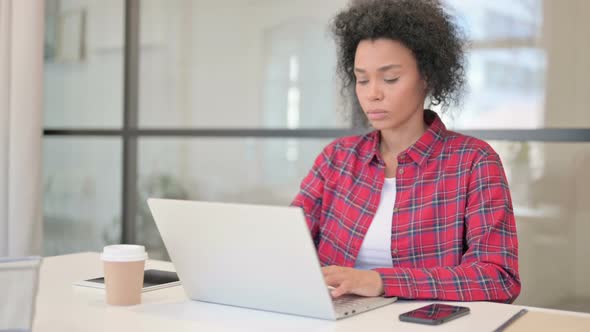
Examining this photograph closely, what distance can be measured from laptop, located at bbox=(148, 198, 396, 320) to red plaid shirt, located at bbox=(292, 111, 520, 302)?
0.18m

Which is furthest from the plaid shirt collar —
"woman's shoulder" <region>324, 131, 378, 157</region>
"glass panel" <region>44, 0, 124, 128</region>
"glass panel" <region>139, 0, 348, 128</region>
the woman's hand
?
"glass panel" <region>44, 0, 124, 128</region>

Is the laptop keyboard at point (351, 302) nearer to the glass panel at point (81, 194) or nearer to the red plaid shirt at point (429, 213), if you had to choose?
the red plaid shirt at point (429, 213)

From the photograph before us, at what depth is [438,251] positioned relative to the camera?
1.67 metres

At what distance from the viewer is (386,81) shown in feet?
5.73

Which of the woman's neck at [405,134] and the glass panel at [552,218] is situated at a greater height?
the woman's neck at [405,134]

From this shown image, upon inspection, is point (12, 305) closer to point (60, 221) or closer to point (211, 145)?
point (211, 145)

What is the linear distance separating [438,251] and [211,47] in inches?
71.9

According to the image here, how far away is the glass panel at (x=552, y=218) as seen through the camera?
7.79 feet

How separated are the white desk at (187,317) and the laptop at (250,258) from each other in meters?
0.02

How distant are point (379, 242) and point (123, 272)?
0.65 m

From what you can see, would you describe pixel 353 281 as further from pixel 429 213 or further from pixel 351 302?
pixel 429 213

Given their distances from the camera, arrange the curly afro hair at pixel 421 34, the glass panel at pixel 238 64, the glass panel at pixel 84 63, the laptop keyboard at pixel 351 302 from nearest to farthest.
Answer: the laptop keyboard at pixel 351 302
the curly afro hair at pixel 421 34
the glass panel at pixel 238 64
the glass panel at pixel 84 63

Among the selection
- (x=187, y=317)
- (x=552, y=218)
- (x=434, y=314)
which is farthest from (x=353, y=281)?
(x=552, y=218)

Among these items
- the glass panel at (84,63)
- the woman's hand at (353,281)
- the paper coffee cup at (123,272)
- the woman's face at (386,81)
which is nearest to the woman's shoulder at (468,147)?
the woman's face at (386,81)
